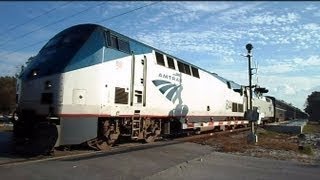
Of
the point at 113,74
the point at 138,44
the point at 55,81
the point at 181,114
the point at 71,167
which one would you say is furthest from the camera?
the point at 181,114

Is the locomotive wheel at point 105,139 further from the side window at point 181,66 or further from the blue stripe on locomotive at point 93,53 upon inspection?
→ the side window at point 181,66

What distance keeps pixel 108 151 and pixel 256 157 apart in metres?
5.31

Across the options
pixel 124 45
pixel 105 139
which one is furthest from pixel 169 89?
pixel 105 139

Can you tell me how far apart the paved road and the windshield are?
309 centimetres

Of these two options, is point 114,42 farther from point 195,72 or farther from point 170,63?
point 195,72

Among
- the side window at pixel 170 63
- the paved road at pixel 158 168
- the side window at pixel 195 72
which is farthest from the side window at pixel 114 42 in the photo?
the side window at pixel 195 72

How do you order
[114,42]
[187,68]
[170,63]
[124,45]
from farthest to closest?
[187,68], [170,63], [124,45], [114,42]

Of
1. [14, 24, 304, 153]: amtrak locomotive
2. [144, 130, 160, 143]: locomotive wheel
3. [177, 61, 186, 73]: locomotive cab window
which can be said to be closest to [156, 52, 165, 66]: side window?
[14, 24, 304, 153]: amtrak locomotive

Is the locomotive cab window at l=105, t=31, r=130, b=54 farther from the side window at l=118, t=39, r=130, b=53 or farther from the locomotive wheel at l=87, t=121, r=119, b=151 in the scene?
the locomotive wheel at l=87, t=121, r=119, b=151

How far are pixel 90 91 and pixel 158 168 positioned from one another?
3747 mm

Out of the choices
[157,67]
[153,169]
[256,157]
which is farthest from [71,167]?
[157,67]

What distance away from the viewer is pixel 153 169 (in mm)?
11656

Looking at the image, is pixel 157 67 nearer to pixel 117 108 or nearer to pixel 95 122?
pixel 117 108

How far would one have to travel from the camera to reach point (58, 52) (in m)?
14.0
